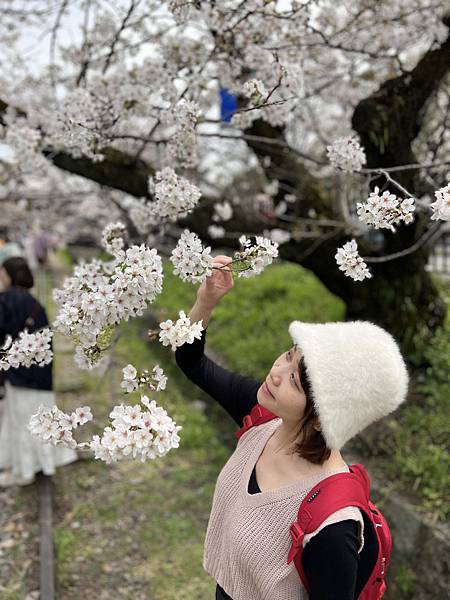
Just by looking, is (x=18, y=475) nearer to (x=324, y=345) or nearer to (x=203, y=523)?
(x=203, y=523)

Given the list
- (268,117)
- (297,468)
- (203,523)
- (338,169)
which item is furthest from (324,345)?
(203,523)

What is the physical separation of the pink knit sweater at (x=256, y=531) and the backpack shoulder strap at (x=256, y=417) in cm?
4

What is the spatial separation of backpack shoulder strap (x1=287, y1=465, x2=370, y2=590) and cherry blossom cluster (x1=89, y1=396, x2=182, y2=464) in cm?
37

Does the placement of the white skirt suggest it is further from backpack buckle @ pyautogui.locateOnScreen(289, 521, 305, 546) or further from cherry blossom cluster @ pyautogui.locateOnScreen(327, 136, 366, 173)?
backpack buckle @ pyautogui.locateOnScreen(289, 521, 305, 546)

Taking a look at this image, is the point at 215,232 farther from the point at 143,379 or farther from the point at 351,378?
the point at 351,378

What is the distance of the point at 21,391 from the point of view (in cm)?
432

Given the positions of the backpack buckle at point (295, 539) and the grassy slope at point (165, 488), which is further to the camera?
the grassy slope at point (165, 488)

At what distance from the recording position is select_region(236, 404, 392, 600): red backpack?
141 centimetres

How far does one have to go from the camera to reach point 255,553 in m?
1.56

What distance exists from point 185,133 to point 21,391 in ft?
8.66

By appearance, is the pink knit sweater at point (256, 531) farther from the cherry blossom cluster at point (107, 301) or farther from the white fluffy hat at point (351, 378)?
the cherry blossom cluster at point (107, 301)

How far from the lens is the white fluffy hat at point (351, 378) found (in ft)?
4.76

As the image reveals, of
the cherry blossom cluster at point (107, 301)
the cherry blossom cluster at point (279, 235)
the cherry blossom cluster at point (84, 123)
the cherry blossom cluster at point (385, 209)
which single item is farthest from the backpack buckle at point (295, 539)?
the cherry blossom cluster at point (279, 235)

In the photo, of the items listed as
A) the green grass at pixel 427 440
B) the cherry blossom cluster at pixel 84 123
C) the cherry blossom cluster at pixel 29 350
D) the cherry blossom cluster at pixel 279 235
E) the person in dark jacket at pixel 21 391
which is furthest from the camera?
Result: the cherry blossom cluster at pixel 279 235
